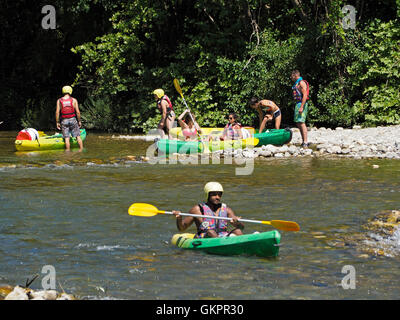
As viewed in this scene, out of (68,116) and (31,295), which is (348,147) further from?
(31,295)

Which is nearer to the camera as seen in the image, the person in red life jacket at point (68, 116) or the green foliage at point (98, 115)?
the person in red life jacket at point (68, 116)

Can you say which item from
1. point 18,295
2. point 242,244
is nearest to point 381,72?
point 242,244

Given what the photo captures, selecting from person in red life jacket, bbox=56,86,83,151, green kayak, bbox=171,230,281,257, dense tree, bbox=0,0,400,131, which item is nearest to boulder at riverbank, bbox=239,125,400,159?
dense tree, bbox=0,0,400,131

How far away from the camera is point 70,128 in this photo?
1786cm

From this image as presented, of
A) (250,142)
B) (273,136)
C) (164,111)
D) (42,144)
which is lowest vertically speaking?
(42,144)

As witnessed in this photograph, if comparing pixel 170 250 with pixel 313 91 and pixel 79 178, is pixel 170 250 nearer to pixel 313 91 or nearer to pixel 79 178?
pixel 79 178

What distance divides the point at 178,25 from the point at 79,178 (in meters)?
12.5

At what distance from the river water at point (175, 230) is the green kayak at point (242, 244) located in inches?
3.7

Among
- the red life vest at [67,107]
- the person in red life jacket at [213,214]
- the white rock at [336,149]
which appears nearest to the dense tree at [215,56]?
the white rock at [336,149]

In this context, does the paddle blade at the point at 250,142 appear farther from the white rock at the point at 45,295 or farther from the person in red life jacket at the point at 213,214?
the white rock at the point at 45,295

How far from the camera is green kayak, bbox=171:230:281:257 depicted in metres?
7.00

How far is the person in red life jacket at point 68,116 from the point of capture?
56.4ft

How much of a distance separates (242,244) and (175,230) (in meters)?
1.80

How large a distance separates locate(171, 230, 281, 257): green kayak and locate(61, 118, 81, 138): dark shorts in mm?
10675
